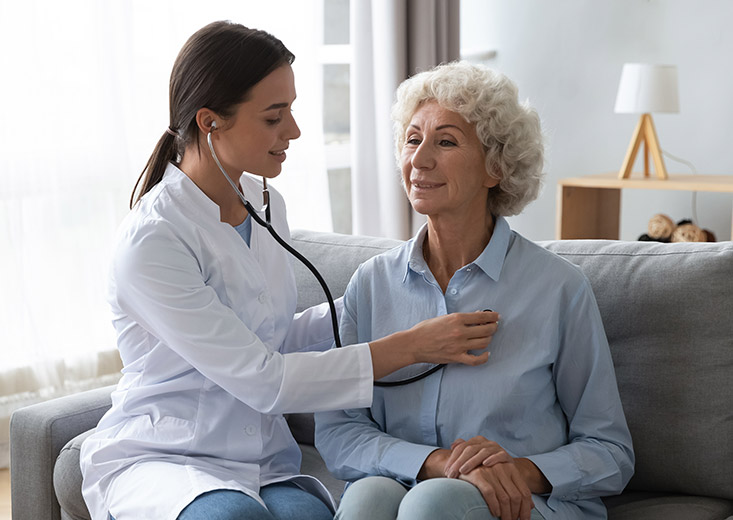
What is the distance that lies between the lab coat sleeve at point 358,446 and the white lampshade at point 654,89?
2377 millimetres

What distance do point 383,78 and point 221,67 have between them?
2.33m

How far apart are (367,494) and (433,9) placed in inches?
114

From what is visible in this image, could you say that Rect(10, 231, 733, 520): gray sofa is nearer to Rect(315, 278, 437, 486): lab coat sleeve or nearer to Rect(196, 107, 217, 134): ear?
Rect(315, 278, 437, 486): lab coat sleeve

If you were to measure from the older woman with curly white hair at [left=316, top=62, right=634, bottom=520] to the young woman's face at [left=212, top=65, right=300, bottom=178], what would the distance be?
23 centimetres

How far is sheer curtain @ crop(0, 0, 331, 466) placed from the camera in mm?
2828

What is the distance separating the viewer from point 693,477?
5.13 feet

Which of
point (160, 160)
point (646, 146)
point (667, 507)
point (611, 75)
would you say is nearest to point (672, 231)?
point (646, 146)

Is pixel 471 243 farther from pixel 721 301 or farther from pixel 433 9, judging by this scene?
pixel 433 9

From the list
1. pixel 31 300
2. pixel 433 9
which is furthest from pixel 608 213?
pixel 31 300

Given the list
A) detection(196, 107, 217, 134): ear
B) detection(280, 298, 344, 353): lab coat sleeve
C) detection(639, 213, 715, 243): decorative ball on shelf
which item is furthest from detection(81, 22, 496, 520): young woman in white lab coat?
detection(639, 213, 715, 243): decorative ball on shelf

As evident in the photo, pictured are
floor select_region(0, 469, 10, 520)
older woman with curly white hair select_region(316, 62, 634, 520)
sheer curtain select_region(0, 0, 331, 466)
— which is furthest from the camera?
sheer curtain select_region(0, 0, 331, 466)

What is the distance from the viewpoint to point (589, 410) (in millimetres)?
1443

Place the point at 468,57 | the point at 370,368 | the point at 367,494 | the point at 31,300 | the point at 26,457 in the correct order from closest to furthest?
1. the point at 367,494
2. the point at 370,368
3. the point at 26,457
4. the point at 31,300
5. the point at 468,57

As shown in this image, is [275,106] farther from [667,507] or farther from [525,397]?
[667,507]
